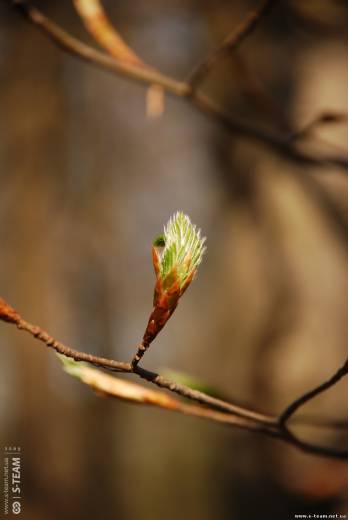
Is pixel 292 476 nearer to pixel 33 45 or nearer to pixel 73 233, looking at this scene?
pixel 73 233

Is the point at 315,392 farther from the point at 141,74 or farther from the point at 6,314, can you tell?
the point at 141,74

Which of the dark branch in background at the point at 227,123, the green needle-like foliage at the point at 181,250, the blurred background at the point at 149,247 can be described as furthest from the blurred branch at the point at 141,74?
the green needle-like foliage at the point at 181,250

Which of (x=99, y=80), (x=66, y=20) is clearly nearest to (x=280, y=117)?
(x=66, y=20)

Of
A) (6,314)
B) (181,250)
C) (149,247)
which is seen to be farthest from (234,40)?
(149,247)

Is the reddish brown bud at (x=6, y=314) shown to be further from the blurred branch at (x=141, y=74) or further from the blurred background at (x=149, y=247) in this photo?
the blurred branch at (x=141, y=74)

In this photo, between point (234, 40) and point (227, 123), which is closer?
point (234, 40)

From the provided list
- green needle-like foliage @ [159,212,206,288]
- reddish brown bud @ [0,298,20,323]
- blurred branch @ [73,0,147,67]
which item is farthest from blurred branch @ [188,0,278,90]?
reddish brown bud @ [0,298,20,323]
